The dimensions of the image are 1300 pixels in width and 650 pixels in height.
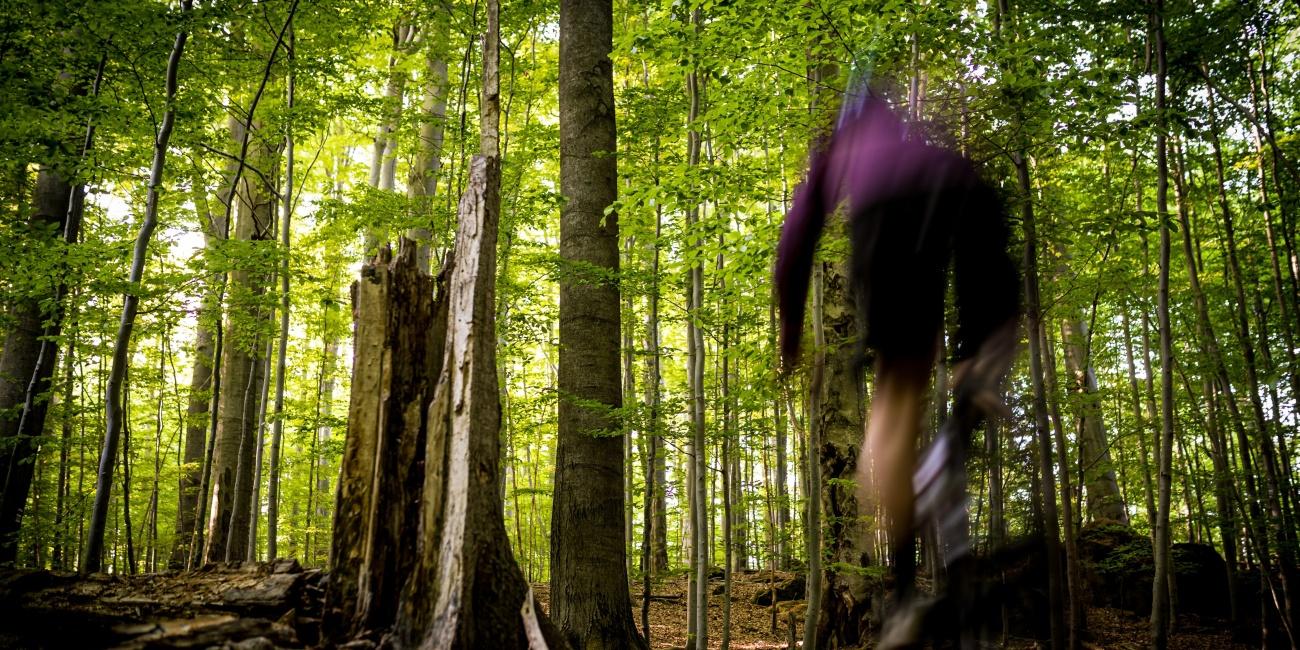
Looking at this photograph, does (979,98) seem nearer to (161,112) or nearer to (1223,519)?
(161,112)

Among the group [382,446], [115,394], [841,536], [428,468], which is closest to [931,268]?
[428,468]

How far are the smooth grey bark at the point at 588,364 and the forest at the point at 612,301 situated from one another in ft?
0.09

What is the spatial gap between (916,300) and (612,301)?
14.0 ft

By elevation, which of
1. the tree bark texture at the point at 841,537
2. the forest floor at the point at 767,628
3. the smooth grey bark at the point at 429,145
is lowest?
the forest floor at the point at 767,628

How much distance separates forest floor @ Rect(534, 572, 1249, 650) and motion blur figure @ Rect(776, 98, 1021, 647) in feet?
24.6

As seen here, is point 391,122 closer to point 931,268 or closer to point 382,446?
point 382,446

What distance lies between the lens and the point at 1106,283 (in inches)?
211

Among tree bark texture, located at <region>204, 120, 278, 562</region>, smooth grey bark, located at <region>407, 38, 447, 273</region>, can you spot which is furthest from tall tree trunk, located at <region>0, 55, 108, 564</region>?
smooth grey bark, located at <region>407, 38, 447, 273</region>

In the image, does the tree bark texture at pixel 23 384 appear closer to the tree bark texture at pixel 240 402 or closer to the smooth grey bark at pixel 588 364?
the tree bark texture at pixel 240 402

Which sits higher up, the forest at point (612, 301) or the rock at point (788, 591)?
the forest at point (612, 301)

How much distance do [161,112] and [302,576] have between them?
5206 mm

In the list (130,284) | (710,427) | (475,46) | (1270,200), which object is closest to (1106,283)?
(710,427)

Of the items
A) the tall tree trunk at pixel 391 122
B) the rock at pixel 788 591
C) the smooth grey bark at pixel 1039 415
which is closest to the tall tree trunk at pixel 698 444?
the smooth grey bark at pixel 1039 415

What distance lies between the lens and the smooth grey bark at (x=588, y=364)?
465cm
